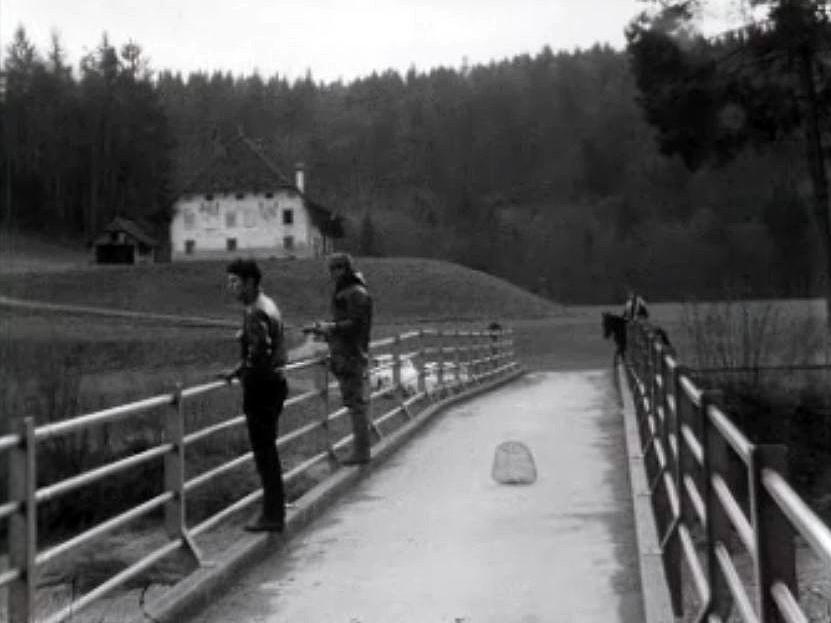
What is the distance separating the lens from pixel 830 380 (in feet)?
88.5

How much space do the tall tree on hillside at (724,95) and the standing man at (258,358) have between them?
27382 mm

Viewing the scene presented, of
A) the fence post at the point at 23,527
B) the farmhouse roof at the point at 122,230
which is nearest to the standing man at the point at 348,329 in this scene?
the fence post at the point at 23,527

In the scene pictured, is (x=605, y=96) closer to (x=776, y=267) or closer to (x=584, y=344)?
(x=776, y=267)

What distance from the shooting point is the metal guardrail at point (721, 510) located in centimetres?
326

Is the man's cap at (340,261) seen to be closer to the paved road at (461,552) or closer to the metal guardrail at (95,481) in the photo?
the metal guardrail at (95,481)

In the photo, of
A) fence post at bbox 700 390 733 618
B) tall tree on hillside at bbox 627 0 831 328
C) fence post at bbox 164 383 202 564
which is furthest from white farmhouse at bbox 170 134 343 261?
fence post at bbox 700 390 733 618

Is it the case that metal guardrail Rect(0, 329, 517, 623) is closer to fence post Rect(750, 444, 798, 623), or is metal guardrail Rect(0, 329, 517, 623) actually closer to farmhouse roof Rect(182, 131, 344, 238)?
fence post Rect(750, 444, 798, 623)

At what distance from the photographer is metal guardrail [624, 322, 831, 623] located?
3.26 meters

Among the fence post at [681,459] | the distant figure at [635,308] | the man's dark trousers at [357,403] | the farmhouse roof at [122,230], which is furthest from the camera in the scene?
the farmhouse roof at [122,230]

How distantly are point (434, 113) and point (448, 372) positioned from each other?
148 m

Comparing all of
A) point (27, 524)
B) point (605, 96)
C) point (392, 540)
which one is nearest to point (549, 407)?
point (392, 540)

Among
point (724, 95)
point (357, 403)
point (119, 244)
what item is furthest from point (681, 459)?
point (119, 244)

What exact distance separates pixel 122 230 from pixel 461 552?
312ft

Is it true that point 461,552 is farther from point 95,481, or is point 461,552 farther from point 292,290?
point 292,290
